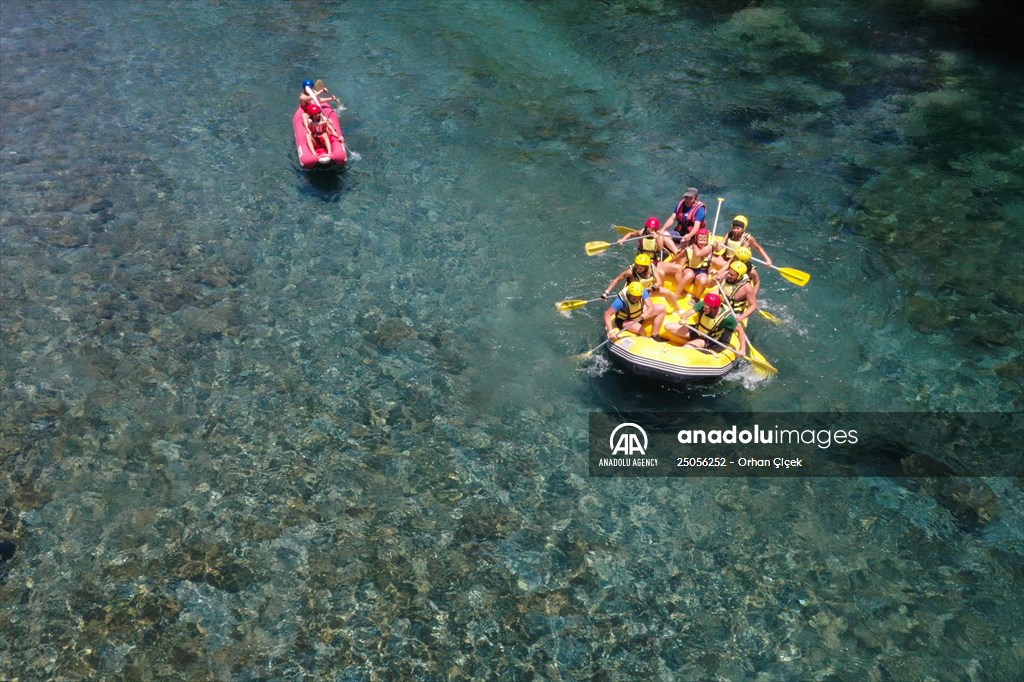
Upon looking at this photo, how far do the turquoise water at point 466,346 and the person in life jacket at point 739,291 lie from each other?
32.0 inches

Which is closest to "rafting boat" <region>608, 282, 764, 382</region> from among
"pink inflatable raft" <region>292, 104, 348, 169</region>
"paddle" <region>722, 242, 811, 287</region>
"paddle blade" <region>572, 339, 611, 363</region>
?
"paddle blade" <region>572, 339, 611, 363</region>

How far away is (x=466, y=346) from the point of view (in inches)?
504

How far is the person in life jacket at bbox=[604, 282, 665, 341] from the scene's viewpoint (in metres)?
11.7

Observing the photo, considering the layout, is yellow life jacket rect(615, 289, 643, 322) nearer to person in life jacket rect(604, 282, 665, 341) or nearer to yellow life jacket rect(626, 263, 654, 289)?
person in life jacket rect(604, 282, 665, 341)

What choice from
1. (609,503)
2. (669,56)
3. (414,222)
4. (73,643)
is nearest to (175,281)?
(414,222)

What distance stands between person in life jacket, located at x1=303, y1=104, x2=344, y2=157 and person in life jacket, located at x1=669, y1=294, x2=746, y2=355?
29.1ft

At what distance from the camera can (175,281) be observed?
45.5 ft

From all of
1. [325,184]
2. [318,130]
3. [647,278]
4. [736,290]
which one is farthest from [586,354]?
[318,130]

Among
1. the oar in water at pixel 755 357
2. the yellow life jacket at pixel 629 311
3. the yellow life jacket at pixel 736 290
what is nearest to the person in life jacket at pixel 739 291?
the yellow life jacket at pixel 736 290

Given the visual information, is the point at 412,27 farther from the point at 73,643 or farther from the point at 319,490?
the point at 73,643

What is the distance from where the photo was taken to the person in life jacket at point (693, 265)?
41.1ft

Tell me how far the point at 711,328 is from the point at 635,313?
1.21 m

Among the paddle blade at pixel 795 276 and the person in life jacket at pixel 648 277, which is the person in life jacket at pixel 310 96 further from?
the paddle blade at pixel 795 276

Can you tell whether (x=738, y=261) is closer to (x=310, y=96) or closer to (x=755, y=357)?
(x=755, y=357)
